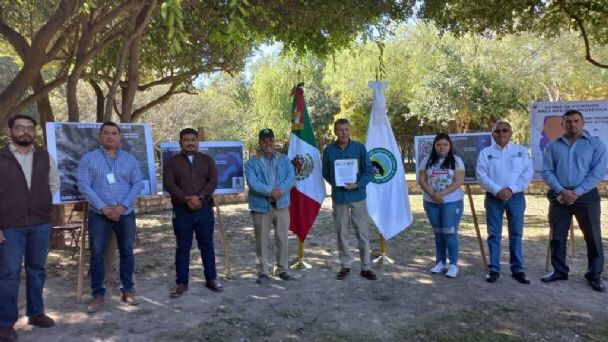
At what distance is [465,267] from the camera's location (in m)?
6.29

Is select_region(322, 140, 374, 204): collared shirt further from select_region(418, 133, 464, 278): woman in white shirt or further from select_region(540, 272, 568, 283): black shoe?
select_region(540, 272, 568, 283): black shoe

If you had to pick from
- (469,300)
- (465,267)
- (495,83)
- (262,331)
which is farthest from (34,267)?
(495,83)

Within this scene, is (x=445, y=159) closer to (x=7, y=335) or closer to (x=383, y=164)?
(x=383, y=164)

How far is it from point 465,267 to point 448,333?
230 centimetres

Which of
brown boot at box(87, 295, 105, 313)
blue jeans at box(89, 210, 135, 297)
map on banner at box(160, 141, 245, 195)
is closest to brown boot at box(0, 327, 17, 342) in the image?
brown boot at box(87, 295, 105, 313)

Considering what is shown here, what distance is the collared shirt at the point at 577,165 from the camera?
521 cm

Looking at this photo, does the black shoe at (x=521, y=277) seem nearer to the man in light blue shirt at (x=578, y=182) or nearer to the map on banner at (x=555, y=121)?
the man in light blue shirt at (x=578, y=182)

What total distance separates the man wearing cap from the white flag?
1.45m

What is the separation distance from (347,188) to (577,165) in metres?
2.62

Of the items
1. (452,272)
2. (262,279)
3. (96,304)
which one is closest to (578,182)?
(452,272)

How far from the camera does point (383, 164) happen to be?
6660mm

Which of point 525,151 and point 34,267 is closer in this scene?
point 34,267

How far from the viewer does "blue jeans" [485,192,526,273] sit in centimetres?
550

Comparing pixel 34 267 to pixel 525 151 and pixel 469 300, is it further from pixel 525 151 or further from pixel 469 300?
pixel 525 151
